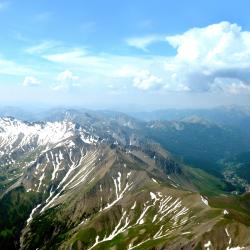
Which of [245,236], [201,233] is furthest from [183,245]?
[245,236]

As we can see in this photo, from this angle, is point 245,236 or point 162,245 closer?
point 245,236

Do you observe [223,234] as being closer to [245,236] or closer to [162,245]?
[245,236]

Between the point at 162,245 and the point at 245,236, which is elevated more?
the point at 245,236

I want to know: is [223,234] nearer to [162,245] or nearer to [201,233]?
[201,233]

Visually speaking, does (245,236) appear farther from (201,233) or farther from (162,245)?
(162,245)

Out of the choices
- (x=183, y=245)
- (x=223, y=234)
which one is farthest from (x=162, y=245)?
(x=223, y=234)

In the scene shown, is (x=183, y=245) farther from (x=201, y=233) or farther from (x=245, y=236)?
(x=245, y=236)

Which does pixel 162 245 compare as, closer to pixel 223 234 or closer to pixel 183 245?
pixel 183 245
